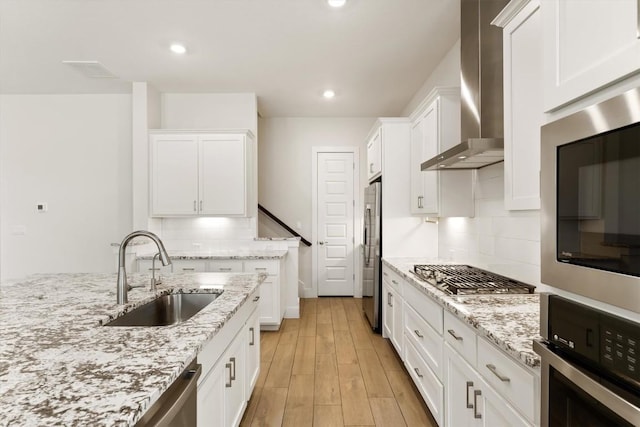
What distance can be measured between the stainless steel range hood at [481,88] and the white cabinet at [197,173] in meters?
2.52

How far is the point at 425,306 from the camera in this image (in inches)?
82.4

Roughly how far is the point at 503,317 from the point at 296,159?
166 inches

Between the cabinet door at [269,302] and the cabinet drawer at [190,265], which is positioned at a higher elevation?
the cabinet drawer at [190,265]

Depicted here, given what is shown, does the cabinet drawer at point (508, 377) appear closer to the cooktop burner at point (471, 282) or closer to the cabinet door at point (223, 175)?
the cooktop burner at point (471, 282)

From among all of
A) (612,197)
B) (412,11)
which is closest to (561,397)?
(612,197)

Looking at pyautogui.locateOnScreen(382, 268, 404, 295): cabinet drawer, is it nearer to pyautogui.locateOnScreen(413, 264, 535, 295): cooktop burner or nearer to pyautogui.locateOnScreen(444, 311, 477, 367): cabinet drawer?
pyautogui.locateOnScreen(413, 264, 535, 295): cooktop burner

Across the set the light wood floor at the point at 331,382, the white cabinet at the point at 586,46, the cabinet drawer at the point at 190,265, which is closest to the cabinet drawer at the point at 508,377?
the white cabinet at the point at 586,46

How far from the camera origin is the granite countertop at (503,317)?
43.0 inches

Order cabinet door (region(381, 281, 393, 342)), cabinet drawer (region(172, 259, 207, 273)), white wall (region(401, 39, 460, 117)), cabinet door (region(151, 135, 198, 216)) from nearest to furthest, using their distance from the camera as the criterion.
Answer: white wall (region(401, 39, 460, 117)), cabinet door (region(381, 281, 393, 342)), cabinet drawer (region(172, 259, 207, 273)), cabinet door (region(151, 135, 198, 216))

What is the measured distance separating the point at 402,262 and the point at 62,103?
4806 mm

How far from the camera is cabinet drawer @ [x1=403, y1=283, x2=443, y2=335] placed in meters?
1.87

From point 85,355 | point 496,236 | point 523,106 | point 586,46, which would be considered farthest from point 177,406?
point 496,236

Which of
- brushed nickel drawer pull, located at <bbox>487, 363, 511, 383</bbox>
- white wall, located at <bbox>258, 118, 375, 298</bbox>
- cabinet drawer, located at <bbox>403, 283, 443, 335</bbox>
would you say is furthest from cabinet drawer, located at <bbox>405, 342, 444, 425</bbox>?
white wall, located at <bbox>258, 118, 375, 298</bbox>

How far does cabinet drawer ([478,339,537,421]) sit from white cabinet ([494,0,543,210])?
2.17ft
